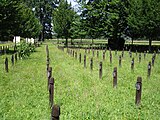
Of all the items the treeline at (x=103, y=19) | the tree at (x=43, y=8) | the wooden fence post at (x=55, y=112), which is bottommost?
the wooden fence post at (x=55, y=112)

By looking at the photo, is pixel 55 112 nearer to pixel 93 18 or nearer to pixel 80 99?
pixel 80 99

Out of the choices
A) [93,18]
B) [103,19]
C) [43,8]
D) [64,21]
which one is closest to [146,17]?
[103,19]

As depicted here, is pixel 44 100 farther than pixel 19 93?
No

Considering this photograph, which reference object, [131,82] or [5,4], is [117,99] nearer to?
[131,82]

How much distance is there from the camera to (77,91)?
10.8 meters

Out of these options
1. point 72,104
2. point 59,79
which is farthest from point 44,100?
point 59,79

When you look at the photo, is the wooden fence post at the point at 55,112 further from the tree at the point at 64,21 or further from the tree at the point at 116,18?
the tree at the point at 64,21

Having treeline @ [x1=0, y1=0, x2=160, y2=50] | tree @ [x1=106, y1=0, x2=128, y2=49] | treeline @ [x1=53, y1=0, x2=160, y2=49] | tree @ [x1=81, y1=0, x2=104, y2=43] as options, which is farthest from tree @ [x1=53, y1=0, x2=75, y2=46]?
tree @ [x1=106, y1=0, x2=128, y2=49]

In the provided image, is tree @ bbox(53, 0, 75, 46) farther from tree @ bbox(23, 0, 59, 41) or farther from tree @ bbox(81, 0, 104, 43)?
tree @ bbox(23, 0, 59, 41)

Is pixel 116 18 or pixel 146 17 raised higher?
pixel 116 18

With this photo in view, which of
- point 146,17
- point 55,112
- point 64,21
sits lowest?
point 55,112

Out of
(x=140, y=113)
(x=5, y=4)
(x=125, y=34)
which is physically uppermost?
(x=5, y=4)

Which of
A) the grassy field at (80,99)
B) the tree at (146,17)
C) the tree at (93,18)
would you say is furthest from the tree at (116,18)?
the grassy field at (80,99)

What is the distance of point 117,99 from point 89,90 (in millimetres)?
1716
